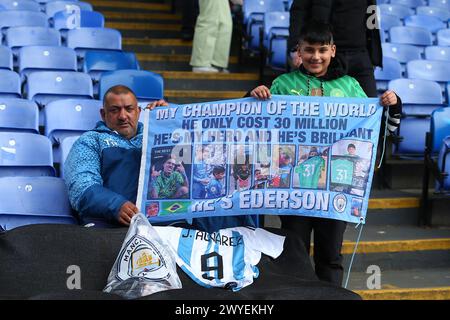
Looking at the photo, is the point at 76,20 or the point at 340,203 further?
the point at 76,20

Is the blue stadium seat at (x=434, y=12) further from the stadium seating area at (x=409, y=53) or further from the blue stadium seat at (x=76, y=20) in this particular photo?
the blue stadium seat at (x=76, y=20)

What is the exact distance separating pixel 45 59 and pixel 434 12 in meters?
5.38

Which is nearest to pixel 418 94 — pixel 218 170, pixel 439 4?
pixel 218 170

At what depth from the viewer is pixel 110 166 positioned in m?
5.18

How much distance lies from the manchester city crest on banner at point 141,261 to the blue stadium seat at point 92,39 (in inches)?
173

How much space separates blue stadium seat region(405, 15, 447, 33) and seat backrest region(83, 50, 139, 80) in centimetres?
398

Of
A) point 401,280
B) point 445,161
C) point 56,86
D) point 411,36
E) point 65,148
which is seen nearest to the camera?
point 65,148

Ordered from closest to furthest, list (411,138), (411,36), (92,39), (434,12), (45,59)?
(411,138)
(45,59)
(92,39)
(411,36)
(434,12)

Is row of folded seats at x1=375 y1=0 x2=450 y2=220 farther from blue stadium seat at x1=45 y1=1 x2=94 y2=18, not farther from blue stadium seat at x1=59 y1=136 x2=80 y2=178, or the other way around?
blue stadium seat at x1=45 y1=1 x2=94 y2=18

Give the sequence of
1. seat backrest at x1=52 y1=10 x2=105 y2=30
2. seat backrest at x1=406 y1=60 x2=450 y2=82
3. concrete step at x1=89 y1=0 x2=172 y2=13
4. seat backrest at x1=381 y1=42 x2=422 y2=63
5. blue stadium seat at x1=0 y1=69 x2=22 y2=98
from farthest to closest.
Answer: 1. concrete step at x1=89 y1=0 x2=172 y2=13
2. seat backrest at x1=381 y1=42 x2=422 y2=63
3. seat backrest at x1=52 y1=10 x2=105 y2=30
4. seat backrest at x1=406 y1=60 x2=450 y2=82
5. blue stadium seat at x1=0 y1=69 x2=22 y2=98

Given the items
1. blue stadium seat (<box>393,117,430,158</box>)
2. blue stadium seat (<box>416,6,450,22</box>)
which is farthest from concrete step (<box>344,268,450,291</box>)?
blue stadium seat (<box>416,6,450,22</box>)

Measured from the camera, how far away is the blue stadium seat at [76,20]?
9.32 metres

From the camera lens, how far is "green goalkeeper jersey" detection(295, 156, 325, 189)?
4895 millimetres

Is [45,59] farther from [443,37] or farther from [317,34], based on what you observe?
[443,37]
